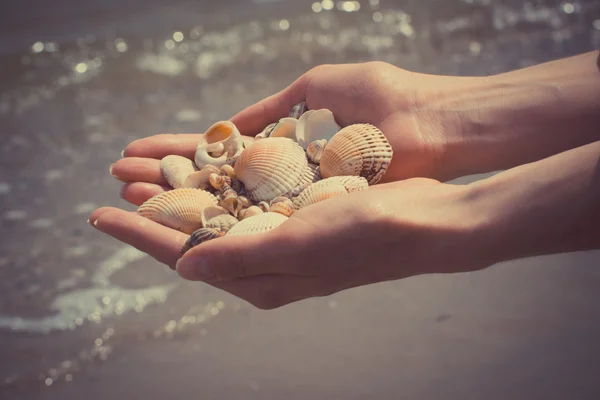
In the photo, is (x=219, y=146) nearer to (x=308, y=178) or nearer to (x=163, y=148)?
(x=163, y=148)

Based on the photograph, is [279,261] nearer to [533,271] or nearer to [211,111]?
[533,271]

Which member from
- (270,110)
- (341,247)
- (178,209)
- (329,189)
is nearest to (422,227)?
(341,247)

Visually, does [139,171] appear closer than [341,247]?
No

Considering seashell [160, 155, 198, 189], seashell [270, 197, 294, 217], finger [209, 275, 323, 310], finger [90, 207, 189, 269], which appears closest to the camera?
finger [209, 275, 323, 310]

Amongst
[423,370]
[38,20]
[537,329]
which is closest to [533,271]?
Answer: [537,329]

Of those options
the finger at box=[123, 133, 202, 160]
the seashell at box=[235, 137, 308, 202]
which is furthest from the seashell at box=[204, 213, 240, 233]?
the finger at box=[123, 133, 202, 160]

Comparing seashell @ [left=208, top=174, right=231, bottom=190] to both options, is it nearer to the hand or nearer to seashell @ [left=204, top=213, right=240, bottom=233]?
seashell @ [left=204, top=213, right=240, bottom=233]
